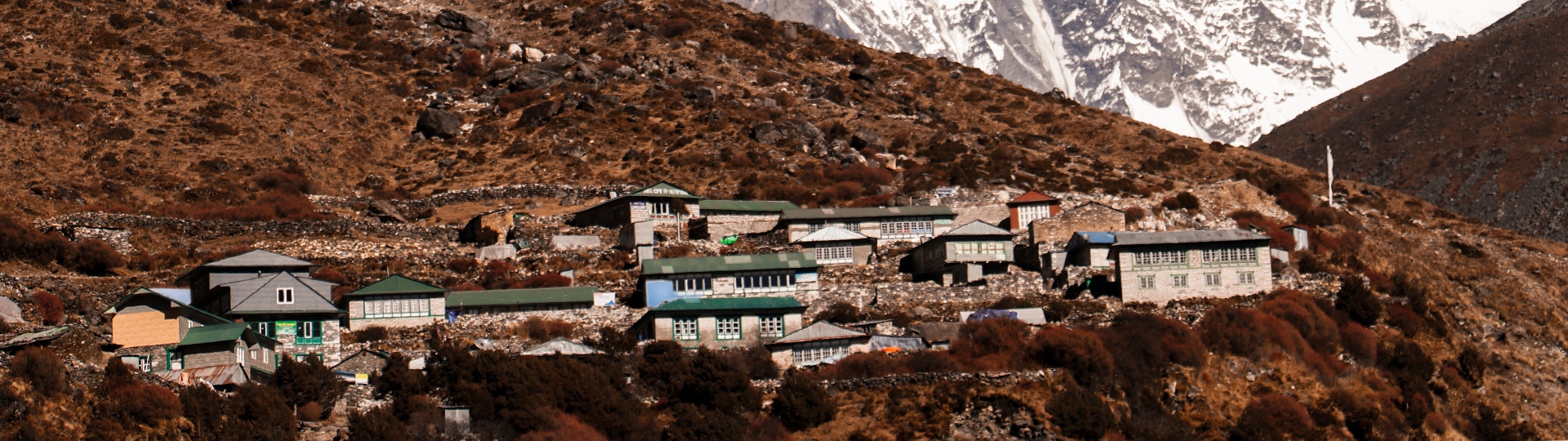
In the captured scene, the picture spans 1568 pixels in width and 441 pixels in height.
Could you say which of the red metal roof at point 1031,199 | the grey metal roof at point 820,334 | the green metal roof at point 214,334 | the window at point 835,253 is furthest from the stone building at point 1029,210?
the green metal roof at point 214,334

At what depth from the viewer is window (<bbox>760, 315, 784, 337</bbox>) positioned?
5453 centimetres

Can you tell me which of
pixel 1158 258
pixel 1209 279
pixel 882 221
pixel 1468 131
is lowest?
pixel 1209 279

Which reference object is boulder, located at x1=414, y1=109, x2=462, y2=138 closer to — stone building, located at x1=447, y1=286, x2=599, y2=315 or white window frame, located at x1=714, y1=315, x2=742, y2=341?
stone building, located at x1=447, y1=286, x2=599, y2=315

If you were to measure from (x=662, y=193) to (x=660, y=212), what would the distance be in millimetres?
845

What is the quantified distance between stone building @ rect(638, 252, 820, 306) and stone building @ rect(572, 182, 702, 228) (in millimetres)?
10431

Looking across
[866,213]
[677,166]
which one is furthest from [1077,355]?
[677,166]

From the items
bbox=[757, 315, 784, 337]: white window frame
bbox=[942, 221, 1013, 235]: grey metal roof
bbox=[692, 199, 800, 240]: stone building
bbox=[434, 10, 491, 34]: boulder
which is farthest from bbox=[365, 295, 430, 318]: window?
bbox=[434, 10, 491, 34]: boulder

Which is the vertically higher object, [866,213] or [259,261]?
[866,213]

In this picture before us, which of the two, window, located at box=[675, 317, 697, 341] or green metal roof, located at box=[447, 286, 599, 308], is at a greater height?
green metal roof, located at box=[447, 286, 599, 308]

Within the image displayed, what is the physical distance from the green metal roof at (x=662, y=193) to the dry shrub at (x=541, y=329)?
1556 cm

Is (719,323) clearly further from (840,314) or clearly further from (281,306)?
(281,306)

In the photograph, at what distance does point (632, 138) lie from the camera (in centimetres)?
9050

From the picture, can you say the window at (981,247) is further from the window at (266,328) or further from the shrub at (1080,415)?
the window at (266,328)

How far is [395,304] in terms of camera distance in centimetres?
5484
